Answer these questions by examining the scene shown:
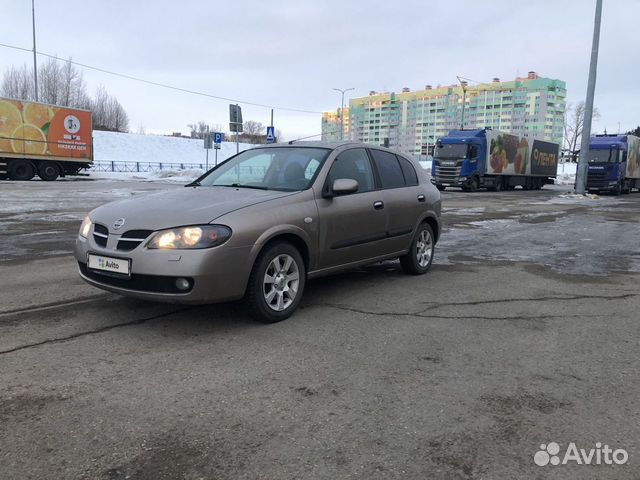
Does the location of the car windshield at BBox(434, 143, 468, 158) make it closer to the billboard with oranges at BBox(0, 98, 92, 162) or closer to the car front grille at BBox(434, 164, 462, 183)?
the car front grille at BBox(434, 164, 462, 183)

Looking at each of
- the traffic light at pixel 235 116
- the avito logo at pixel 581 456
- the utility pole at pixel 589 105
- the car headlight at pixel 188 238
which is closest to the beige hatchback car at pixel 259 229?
the car headlight at pixel 188 238

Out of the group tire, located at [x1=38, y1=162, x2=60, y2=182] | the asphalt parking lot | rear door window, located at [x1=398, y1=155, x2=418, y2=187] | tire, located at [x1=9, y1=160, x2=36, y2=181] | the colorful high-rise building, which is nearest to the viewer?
the asphalt parking lot

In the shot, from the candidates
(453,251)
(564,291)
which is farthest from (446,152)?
(564,291)

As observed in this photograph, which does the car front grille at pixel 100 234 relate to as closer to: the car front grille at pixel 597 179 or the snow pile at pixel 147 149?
the car front grille at pixel 597 179

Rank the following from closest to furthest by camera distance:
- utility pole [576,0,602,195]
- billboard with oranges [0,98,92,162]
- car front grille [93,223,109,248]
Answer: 1. car front grille [93,223,109,248]
2. utility pole [576,0,602,195]
3. billboard with oranges [0,98,92,162]

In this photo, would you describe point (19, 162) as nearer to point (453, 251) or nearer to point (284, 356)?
point (453, 251)

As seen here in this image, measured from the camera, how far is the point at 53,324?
454 cm

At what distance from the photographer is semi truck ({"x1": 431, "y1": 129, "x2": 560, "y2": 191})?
30062 mm

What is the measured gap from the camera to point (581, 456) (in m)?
2.73

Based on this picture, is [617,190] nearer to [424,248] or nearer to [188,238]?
[424,248]

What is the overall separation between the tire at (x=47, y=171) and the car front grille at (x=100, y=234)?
89.5 ft

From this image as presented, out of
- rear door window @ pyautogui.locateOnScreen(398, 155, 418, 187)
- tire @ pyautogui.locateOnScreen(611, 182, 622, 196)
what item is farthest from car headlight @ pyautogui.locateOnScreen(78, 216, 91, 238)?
tire @ pyautogui.locateOnScreen(611, 182, 622, 196)

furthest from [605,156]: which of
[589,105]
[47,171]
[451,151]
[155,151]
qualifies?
[155,151]

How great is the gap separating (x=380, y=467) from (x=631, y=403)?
1756 millimetres
